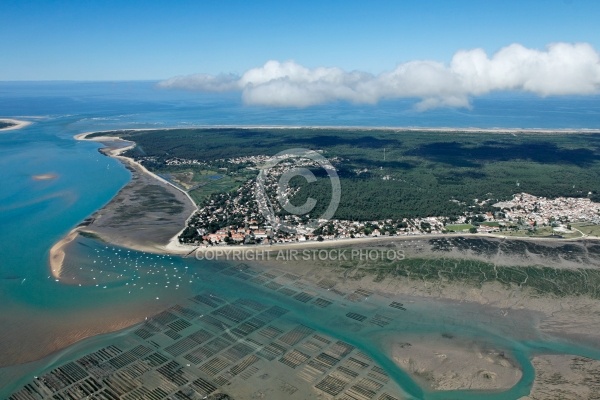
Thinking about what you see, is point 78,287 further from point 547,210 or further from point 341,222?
point 547,210

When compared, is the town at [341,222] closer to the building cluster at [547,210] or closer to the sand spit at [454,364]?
the building cluster at [547,210]

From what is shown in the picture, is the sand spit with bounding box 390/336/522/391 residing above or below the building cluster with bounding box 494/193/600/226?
below

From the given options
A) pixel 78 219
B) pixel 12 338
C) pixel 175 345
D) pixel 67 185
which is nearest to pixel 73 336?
pixel 12 338

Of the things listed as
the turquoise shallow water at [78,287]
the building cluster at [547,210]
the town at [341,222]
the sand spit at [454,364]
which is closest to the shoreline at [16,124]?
the turquoise shallow water at [78,287]

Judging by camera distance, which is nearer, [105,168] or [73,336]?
[73,336]

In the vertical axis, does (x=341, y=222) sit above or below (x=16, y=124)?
below

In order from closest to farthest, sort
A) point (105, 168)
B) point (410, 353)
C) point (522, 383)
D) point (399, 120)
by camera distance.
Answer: point (522, 383) < point (410, 353) < point (105, 168) < point (399, 120)

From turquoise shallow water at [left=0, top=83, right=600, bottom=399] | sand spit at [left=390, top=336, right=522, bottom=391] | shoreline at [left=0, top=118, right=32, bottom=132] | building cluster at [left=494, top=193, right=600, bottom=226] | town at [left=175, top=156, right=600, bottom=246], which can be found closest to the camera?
sand spit at [left=390, top=336, right=522, bottom=391]

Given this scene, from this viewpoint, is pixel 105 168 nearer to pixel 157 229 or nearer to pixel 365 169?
pixel 157 229

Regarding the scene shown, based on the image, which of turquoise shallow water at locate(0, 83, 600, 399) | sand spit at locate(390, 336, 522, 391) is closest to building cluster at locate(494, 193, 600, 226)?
turquoise shallow water at locate(0, 83, 600, 399)

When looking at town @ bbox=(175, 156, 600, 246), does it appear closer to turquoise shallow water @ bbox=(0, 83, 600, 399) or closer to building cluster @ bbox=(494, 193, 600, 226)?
building cluster @ bbox=(494, 193, 600, 226)

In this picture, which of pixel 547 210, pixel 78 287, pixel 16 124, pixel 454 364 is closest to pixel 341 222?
pixel 454 364
